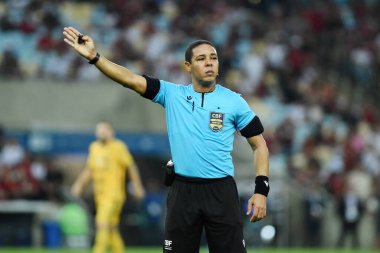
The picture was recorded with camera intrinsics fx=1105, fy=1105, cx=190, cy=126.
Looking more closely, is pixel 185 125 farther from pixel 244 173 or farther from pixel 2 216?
pixel 244 173

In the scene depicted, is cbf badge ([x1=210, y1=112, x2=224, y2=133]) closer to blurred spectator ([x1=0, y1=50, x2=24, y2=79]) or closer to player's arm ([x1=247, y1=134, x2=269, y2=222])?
player's arm ([x1=247, y1=134, x2=269, y2=222])

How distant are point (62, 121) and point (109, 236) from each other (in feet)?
31.0

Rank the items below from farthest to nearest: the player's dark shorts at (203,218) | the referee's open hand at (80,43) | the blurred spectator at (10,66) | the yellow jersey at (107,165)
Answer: the blurred spectator at (10,66) < the yellow jersey at (107,165) < the player's dark shorts at (203,218) < the referee's open hand at (80,43)

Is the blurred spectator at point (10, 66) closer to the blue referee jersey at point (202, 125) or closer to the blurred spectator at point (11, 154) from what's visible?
the blurred spectator at point (11, 154)

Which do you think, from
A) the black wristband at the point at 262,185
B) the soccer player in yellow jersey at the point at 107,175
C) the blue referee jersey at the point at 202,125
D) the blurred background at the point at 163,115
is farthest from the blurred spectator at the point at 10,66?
the black wristband at the point at 262,185

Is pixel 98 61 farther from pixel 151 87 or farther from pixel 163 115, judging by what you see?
pixel 163 115

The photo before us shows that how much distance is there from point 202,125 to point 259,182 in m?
0.65

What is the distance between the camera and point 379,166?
26109 mm

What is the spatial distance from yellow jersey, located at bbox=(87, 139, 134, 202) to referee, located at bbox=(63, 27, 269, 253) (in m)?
7.79

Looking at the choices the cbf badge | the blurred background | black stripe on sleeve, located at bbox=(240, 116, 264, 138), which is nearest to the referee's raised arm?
the cbf badge

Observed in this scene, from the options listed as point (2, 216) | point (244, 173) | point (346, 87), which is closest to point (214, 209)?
point (2, 216)

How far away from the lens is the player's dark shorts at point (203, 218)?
29.1ft

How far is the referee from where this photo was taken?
889 centimetres

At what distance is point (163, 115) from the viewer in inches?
1014
